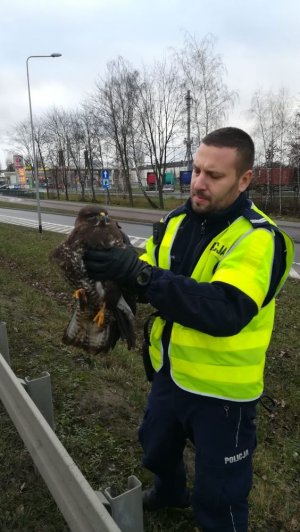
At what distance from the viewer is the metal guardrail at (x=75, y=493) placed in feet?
5.59

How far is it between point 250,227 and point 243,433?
100 cm

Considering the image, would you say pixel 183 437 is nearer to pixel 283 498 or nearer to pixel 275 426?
pixel 283 498

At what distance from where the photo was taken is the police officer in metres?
1.77

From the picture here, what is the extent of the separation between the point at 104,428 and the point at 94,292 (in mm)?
1584

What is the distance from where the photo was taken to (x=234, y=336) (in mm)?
1917

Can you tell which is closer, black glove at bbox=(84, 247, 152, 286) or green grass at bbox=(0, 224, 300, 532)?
black glove at bbox=(84, 247, 152, 286)

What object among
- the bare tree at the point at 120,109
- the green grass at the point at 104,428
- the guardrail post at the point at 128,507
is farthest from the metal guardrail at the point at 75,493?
the bare tree at the point at 120,109

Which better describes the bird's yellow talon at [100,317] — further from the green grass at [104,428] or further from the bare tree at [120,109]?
the bare tree at [120,109]

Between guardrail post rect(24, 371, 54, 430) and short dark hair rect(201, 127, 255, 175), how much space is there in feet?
6.30

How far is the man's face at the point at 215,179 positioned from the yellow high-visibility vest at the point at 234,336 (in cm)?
13

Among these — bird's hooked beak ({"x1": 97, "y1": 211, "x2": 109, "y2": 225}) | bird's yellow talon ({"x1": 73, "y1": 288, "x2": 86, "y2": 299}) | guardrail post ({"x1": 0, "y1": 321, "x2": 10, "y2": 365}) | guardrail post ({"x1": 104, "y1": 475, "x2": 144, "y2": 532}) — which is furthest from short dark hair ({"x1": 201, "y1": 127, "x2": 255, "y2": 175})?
guardrail post ({"x1": 0, "y1": 321, "x2": 10, "y2": 365})

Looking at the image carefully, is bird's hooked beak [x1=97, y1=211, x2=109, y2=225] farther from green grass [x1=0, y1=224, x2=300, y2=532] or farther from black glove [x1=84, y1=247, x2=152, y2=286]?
green grass [x1=0, y1=224, x2=300, y2=532]

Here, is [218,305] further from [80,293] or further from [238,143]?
[80,293]

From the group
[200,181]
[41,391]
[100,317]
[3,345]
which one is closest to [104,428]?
[41,391]
